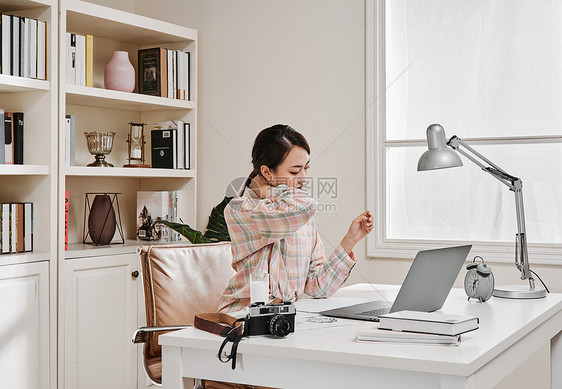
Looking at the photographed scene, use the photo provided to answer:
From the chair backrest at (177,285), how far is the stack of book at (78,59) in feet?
4.21

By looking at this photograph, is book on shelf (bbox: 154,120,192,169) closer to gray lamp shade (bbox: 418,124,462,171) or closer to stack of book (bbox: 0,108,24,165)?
stack of book (bbox: 0,108,24,165)

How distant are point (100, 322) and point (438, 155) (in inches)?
72.3

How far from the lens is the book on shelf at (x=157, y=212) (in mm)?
3568

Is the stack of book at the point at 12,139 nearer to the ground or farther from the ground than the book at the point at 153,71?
nearer to the ground

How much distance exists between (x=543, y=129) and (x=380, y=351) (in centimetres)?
184

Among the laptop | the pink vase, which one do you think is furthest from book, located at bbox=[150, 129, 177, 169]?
the laptop

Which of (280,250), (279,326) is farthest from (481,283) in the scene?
(279,326)

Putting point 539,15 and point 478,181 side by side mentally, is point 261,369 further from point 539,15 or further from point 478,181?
point 539,15

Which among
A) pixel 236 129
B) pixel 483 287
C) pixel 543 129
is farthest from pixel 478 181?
pixel 236 129

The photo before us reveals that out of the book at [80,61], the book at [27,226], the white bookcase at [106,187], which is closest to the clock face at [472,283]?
the white bookcase at [106,187]

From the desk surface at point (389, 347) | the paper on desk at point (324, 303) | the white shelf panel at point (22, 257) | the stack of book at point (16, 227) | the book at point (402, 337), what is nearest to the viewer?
the desk surface at point (389, 347)

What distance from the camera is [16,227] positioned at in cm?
288

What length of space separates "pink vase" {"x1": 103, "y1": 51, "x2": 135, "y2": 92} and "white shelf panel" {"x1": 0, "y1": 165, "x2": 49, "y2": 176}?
0.68m

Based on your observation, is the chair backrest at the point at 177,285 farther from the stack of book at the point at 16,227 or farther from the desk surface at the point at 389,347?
the stack of book at the point at 16,227
